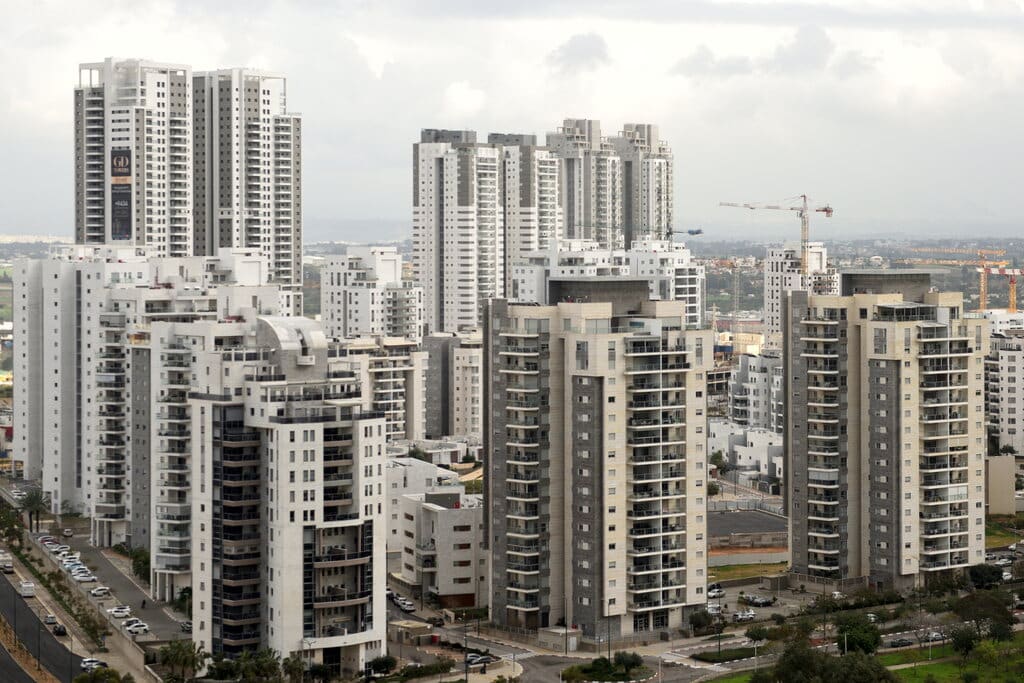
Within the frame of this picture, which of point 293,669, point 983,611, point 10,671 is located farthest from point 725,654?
point 10,671

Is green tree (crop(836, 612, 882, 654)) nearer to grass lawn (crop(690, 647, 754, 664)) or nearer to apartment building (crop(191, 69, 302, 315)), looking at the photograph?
grass lawn (crop(690, 647, 754, 664))

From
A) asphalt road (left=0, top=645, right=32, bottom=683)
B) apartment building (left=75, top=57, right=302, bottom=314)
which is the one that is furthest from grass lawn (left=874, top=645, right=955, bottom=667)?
apartment building (left=75, top=57, right=302, bottom=314)

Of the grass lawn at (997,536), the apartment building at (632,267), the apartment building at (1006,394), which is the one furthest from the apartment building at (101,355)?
the apartment building at (1006,394)

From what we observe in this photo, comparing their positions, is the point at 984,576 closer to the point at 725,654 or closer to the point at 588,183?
the point at 725,654

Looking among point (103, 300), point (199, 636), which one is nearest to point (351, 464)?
point (199, 636)

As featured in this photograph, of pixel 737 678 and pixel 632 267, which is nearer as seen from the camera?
pixel 737 678

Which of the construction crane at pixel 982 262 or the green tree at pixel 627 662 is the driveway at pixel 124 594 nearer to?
the green tree at pixel 627 662

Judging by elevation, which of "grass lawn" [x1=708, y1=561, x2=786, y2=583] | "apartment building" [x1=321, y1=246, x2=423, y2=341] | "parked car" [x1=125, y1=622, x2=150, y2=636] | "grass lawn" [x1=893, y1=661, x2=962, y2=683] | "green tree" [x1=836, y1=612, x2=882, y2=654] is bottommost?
"grass lawn" [x1=893, y1=661, x2=962, y2=683]
